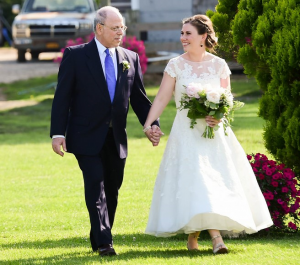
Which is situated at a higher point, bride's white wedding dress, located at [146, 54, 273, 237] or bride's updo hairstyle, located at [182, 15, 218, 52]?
bride's updo hairstyle, located at [182, 15, 218, 52]

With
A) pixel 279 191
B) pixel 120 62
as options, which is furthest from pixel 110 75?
pixel 279 191

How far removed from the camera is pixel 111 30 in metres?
6.85

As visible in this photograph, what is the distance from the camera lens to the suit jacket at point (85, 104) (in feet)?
22.3

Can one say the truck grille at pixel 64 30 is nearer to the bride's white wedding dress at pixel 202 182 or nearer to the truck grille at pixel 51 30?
the truck grille at pixel 51 30

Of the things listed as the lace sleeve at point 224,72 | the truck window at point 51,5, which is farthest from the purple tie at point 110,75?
the truck window at point 51,5

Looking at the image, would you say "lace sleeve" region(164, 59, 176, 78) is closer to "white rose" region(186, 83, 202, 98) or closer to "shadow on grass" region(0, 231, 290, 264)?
"white rose" region(186, 83, 202, 98)

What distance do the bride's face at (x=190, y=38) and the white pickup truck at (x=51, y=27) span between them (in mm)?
19278

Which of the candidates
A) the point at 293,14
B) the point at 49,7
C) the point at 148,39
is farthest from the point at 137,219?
the point at 49,7

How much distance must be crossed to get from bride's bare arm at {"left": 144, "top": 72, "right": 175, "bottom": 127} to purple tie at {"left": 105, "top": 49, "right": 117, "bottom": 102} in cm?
37

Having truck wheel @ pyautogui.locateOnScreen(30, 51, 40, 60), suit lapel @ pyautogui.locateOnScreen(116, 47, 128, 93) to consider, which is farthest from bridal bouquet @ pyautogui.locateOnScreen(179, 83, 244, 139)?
truck wheel @ pyautogui.locateOnScreen(30, 51, 40, 60)

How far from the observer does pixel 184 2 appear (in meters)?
26.7

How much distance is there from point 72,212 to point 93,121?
284 centimetres

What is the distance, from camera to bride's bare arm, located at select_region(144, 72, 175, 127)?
276 inches

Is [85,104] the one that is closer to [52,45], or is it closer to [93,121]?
[93,121]
